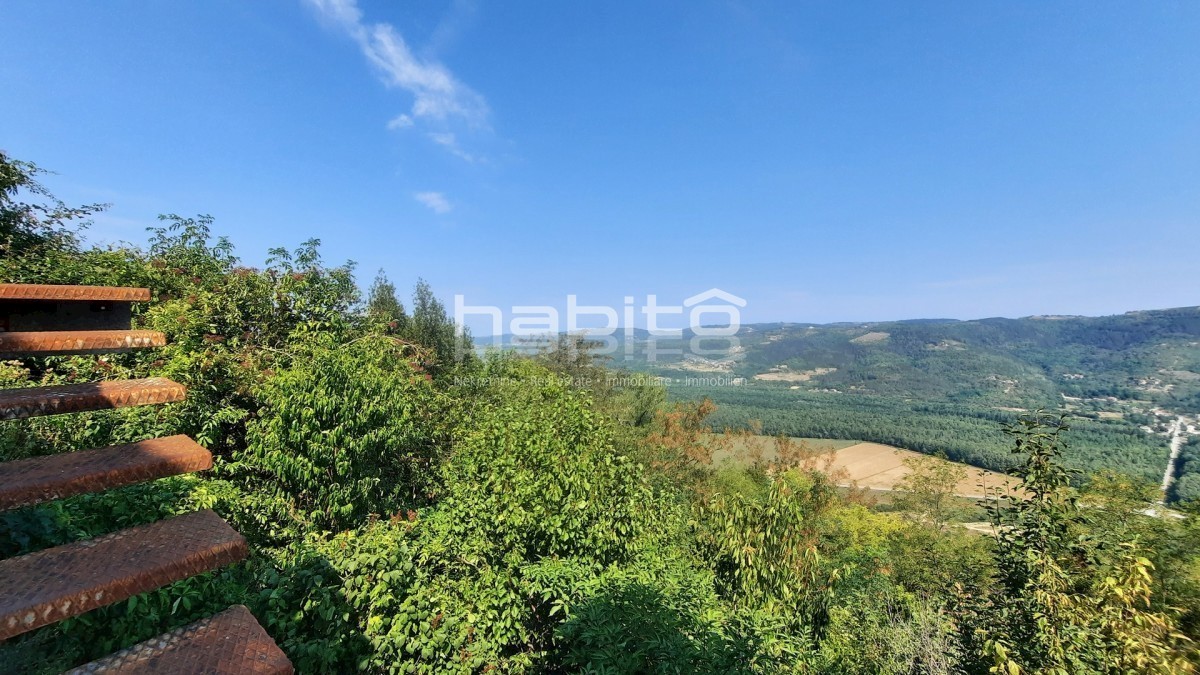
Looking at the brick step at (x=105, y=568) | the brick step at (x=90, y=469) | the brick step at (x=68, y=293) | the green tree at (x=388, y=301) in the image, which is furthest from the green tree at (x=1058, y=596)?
the green tree at (x=388, y=301)

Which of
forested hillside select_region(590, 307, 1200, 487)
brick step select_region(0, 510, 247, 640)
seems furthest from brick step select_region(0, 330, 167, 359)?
forested hillside select_region(590, 307, 1200, 487)

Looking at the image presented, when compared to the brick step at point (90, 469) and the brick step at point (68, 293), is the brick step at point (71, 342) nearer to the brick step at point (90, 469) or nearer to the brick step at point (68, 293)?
the brick step at point (68, 293)

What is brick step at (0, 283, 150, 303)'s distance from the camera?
1.49 meters

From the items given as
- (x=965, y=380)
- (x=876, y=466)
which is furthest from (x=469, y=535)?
(x=965, y=380)

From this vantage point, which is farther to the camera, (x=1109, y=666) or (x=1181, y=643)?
(x=1181, y=643)

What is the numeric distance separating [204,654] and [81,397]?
2.88 ft

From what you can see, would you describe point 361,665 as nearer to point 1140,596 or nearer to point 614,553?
point 614,553

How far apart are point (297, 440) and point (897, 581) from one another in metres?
17.5

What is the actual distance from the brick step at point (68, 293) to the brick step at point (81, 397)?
31 centimetres

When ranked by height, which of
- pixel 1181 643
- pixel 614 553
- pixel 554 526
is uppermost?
pixel 554 526

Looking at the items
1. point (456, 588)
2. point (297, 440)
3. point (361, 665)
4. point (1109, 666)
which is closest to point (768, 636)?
point (1109, 666)

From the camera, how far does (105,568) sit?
1.22 metres

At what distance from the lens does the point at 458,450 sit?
28.8 feet

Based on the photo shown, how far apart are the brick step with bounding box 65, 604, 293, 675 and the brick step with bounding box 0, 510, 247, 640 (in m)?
0.19
